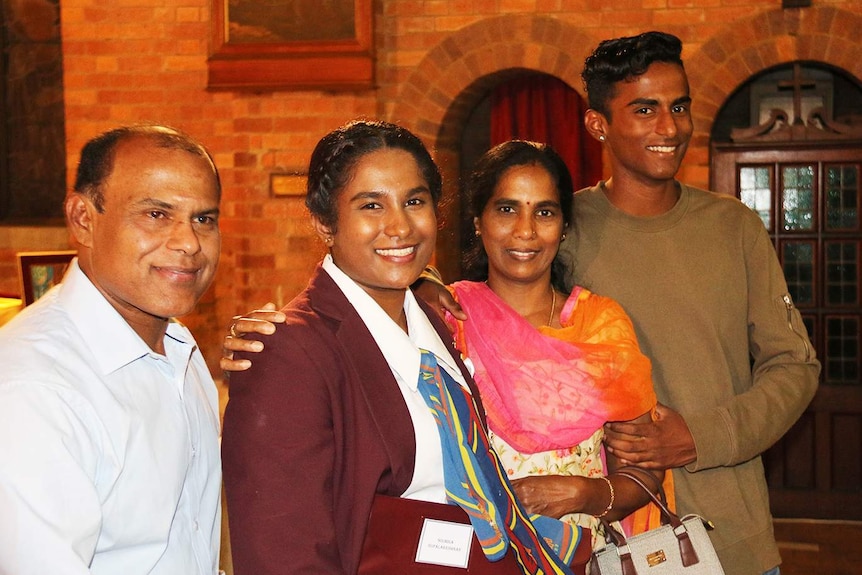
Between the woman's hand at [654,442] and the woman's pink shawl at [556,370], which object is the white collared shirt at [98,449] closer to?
the woman's pink shawl at [556,370]

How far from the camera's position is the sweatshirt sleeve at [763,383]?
2189 mm

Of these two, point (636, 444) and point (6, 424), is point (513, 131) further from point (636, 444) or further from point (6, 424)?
point (6, 424)

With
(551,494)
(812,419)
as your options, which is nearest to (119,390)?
(551,494)

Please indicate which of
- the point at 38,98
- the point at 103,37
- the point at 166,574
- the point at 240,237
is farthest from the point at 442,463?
the point at 38,98

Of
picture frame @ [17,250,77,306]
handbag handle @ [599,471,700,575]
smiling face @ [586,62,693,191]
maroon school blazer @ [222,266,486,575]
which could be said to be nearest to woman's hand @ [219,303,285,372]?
maroon school blazer @ [222,266,486,575]

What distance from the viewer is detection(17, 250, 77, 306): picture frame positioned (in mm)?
3404

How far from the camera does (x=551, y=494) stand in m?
1.94

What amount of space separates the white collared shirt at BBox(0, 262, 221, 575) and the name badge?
37cm

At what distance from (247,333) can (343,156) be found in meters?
0.37

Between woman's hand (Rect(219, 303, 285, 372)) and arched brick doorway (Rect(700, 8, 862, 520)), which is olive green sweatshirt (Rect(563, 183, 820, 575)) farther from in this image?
arched brick doorway (Rect(700, 8, 862, 520))

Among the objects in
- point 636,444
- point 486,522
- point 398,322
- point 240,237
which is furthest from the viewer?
point 240,237

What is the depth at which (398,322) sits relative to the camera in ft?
5.93

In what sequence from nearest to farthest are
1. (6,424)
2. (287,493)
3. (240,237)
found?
(6,424)
(287,493)
(240,237)

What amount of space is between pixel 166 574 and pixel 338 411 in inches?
14.1
